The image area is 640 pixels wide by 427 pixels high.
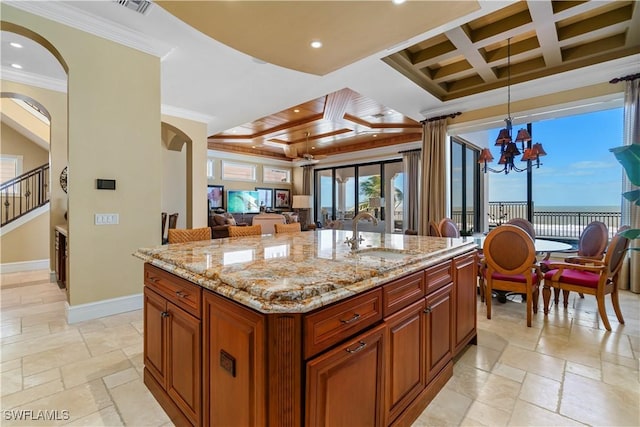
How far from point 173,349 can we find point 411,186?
7.57 m

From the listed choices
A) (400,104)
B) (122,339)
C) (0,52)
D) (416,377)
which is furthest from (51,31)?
(400,104)

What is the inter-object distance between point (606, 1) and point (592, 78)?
4.55 feet

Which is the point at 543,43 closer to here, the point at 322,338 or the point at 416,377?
the point at 416,377

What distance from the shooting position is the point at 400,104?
197 inches

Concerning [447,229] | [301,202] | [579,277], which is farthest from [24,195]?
[579,277]

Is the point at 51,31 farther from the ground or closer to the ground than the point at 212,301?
farther from the ground

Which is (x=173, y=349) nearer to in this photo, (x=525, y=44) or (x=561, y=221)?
(x=525, y=44)

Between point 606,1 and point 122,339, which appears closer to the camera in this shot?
point 122,339

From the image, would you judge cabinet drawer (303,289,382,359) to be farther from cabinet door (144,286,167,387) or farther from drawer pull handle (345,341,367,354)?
cabinet door (144,286,167,387)

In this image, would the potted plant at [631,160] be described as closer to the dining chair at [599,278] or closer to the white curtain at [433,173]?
the dining chair at [599,278]

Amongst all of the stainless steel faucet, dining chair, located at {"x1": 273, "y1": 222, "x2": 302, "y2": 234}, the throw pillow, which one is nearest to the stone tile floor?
the stainless steel faucet

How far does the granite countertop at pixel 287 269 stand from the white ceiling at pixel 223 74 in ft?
7.93

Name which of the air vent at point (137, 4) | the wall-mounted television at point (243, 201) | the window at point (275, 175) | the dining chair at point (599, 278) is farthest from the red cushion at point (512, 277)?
the window at point (275, 175)

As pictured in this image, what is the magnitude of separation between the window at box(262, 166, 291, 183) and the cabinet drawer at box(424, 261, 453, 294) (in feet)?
30.7
